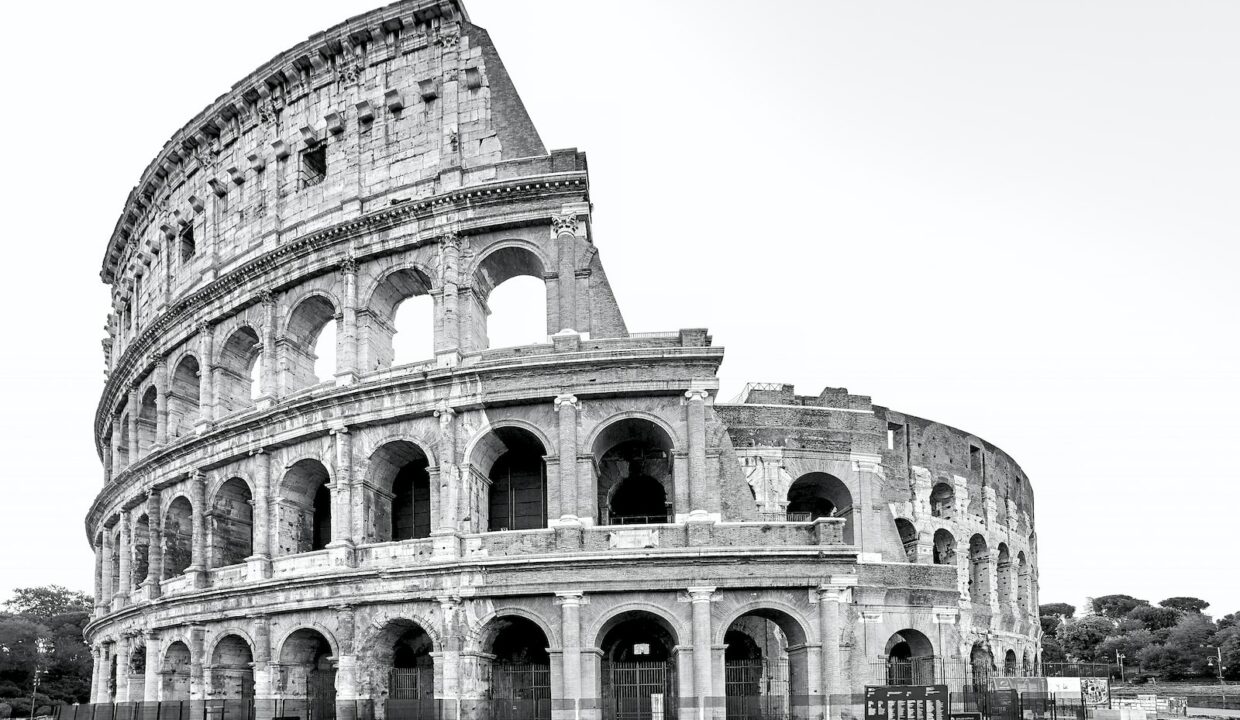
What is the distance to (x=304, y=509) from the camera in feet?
84.5

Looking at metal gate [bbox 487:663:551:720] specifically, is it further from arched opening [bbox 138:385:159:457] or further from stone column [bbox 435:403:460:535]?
arched opening [bbox 138:385:159:457]

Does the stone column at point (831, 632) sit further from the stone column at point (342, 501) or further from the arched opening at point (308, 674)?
the arched opening at point (308, 674)

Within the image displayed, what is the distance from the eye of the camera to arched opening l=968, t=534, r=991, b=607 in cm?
3294

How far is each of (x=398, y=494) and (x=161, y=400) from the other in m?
8.66

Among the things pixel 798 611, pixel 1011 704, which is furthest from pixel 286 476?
pixel 1011 704

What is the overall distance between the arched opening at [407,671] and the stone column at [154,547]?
295 inches

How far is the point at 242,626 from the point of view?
24.8m

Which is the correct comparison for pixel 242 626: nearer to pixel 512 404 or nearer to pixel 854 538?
pixel 512 404

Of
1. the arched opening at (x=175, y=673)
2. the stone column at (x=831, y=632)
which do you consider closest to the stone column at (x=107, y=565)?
the arched opening at (x=175, y=673)

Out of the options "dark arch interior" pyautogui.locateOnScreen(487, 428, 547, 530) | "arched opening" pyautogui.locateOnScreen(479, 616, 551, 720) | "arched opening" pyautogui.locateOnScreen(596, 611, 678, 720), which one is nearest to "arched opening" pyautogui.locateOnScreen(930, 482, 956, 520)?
"arched opening" pyautogui.locateOnScreen(596, 611, 678, 720)

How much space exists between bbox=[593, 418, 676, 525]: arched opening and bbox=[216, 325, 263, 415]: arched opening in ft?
31.1

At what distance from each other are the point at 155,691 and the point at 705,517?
14627 mm

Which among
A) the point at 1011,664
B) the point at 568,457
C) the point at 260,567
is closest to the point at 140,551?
the point at 260,567

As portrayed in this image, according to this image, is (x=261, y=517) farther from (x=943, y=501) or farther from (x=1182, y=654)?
(x=1182, y=654)
